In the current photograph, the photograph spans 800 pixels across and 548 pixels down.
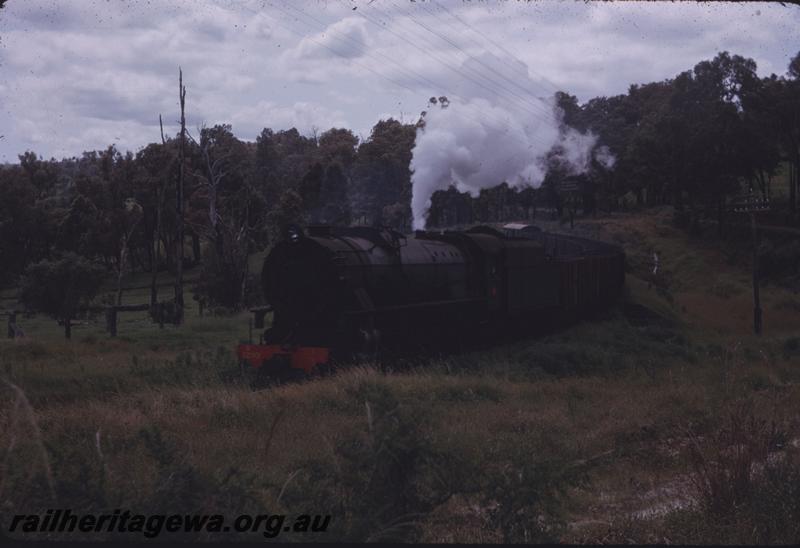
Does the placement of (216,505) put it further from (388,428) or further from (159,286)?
(159,286)

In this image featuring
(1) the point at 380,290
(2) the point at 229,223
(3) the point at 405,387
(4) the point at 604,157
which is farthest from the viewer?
(4) the point at 604,157

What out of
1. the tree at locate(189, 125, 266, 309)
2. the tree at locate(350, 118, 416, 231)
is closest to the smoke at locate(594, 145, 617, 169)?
the tree at locate(350, 118, 416, 231)

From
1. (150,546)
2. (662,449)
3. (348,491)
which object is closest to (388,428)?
(348,491)

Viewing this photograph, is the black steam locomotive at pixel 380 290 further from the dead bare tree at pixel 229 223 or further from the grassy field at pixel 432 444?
the dead bare tree at pixel 229 223

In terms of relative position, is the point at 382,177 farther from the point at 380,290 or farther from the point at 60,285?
the point at 380,290

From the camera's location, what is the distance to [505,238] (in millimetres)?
21750

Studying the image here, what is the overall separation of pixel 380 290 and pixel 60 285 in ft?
40.4

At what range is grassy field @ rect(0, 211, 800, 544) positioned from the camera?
5461 millimetres

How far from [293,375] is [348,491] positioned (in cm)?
915

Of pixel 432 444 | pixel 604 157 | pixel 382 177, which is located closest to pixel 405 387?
pixel 432 444

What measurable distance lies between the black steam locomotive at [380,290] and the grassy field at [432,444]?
3.04 feet

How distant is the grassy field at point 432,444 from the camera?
5.46 meters

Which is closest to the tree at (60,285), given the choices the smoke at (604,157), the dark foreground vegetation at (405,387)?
the dark foreground vegetation at (405,387)

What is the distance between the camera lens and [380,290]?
1608cm
